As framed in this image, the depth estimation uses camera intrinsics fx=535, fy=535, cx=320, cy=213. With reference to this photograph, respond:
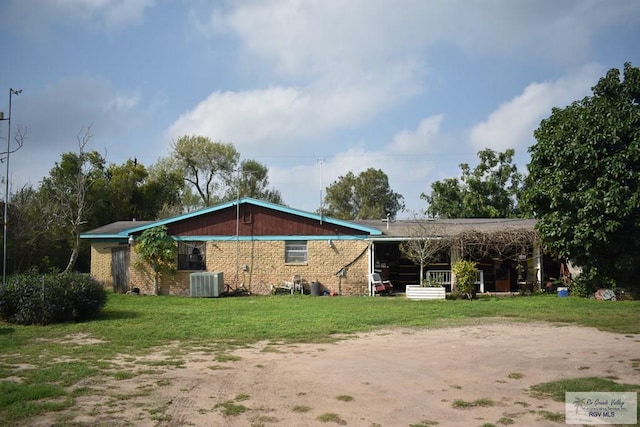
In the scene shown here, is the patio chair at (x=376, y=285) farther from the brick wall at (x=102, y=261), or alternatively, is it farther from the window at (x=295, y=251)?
the brick wall at (x=102, y=261)

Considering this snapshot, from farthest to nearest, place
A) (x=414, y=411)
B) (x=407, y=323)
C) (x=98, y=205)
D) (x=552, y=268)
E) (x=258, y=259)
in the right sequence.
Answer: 1. (x=98, y=205)
2. (x=552, y=268)
3. (x=258, y=259)
4. (x=407, y=323)
5. (x=414, y=411)

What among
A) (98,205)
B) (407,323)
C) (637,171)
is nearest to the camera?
(407,323)

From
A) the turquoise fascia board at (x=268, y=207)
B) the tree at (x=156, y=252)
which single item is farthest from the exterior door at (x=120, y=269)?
the turquoise fascia board at (x=268, y=207)

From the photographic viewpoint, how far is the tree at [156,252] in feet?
75.7

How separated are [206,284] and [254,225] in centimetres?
334

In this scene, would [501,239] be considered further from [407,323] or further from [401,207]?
Answer: [401,207]

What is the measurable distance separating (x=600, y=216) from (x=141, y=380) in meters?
16.3

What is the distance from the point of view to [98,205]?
37.8 meters

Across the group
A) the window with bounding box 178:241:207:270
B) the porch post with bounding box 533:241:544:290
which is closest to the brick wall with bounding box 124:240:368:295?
the window with bounding box 178:241:207:270

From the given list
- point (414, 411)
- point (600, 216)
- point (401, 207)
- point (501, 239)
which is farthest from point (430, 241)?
point (401, 207)

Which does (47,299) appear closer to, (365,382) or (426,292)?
(365,382)

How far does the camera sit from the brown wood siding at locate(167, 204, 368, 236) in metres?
23.2

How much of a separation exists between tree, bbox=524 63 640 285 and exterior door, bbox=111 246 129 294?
56.9 ft

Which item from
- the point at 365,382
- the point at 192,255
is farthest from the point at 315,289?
the point at 365,382
